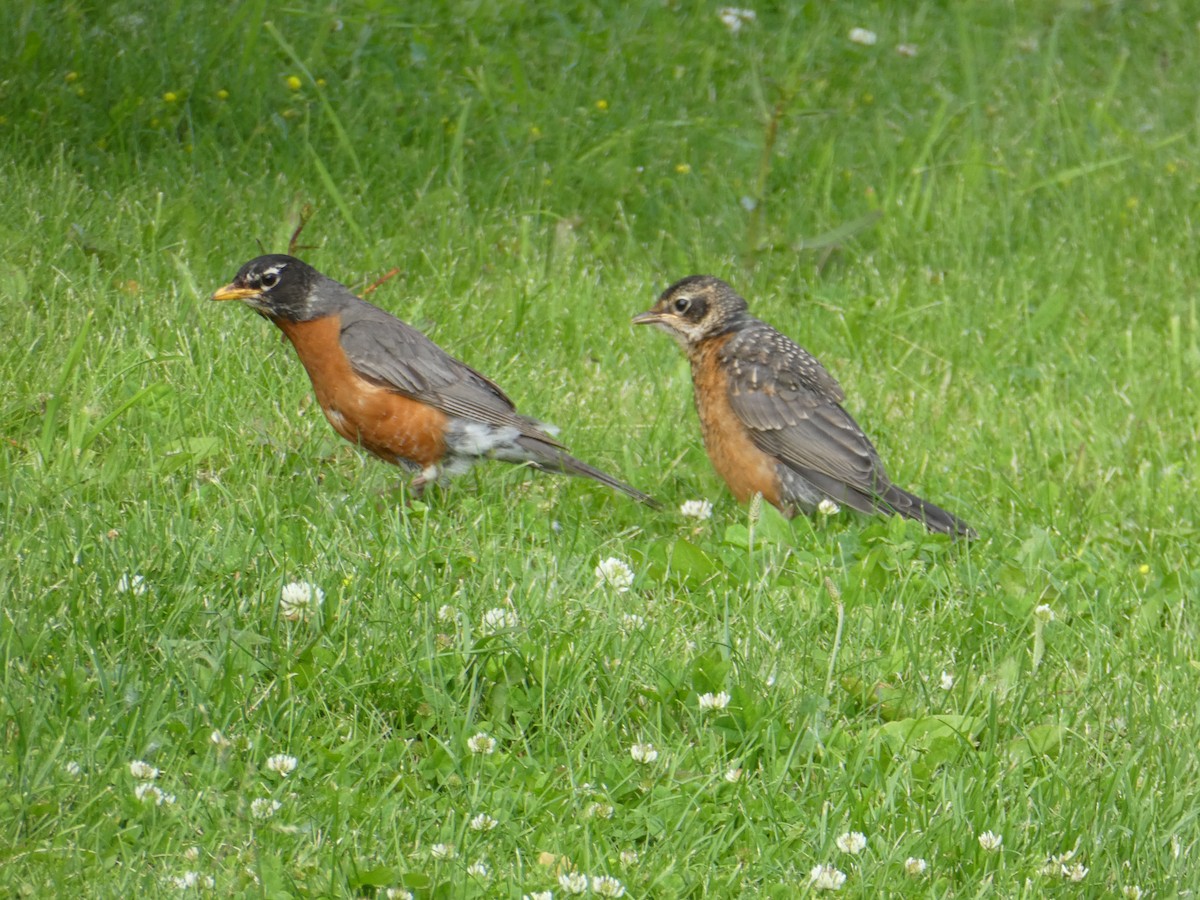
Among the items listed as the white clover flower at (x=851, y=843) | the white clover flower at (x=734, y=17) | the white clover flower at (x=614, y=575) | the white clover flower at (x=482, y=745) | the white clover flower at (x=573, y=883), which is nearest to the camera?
the white clover flower at (x=573, y=883)

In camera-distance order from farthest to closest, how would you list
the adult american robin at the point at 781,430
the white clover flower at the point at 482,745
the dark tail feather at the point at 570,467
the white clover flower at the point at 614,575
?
the adult american robin at the point at 781,430 < the dark tail feather at the point at 570,467 < the white clover flower at the point at 614,575 < the white clover flower at the point at 482,745

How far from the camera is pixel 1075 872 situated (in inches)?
142

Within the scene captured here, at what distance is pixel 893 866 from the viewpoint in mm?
3635

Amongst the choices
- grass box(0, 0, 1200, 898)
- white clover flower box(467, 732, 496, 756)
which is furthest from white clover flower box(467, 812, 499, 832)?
white clover flower box(467, 732, 496, 756)

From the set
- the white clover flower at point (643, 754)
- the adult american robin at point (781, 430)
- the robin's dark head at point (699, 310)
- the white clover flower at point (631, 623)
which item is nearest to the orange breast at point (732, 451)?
the adult american robin at point (781, 430)

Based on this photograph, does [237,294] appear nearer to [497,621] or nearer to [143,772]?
[497,621]

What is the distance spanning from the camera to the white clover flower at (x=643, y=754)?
3.95 m

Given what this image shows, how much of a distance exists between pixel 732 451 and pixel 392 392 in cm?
134

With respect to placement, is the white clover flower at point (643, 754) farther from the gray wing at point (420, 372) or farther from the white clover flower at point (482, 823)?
the gray wing at point (420, 372)

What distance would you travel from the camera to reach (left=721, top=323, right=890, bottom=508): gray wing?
244 inches

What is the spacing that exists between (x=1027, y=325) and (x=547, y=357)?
2568mm

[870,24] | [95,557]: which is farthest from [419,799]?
[870,24]

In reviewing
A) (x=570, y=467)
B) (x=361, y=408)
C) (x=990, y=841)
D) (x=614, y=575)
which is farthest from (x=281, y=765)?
(x=570, y=467)

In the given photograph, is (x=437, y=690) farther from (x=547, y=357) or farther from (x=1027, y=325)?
A: (x=1027, y=325)
